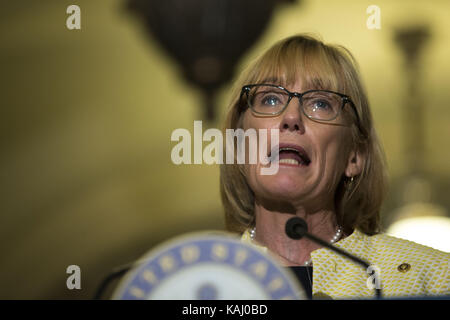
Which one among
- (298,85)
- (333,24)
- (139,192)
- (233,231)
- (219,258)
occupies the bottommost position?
(139,192)

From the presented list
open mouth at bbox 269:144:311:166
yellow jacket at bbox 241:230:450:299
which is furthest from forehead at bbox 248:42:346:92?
yellow jacket at bbox 241:230:450:299

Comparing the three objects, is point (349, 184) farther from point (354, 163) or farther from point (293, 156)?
point (293, 156)

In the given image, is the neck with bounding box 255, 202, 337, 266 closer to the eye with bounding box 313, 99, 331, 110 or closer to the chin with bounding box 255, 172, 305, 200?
the chin with bounding box 255, 172, 305, 200

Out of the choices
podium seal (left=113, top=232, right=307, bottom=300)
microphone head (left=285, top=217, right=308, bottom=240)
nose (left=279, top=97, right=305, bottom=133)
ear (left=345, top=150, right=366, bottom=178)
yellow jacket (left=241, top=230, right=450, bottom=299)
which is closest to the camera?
podium seal (left=113, top=232, right=307, bottom=300)

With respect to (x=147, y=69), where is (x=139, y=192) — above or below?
below

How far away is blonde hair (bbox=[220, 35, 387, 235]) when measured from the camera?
1.11 m

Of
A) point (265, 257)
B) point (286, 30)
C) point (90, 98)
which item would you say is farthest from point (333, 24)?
point (265, 257)

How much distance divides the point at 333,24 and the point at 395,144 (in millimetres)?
982

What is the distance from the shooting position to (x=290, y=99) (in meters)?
1.07

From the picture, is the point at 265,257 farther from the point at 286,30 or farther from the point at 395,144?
the point at 395,144

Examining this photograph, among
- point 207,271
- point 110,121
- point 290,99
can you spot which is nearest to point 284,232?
point 290,99

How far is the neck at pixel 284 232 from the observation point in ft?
3.50

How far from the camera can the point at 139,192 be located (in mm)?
4066

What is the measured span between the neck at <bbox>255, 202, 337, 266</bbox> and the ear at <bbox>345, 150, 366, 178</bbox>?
0.08m
